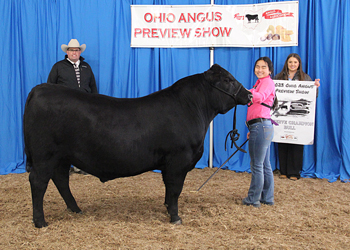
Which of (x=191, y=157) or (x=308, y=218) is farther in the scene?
(x=308, y=218)

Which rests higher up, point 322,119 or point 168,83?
point 168,83

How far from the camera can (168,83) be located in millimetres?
4855

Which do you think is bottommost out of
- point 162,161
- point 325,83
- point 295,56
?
point 162,161

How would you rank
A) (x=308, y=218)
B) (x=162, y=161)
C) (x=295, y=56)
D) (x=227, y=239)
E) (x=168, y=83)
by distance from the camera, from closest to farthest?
(x=227, y=239), (x=162, y=161), (x=308, y=218), (x=295, y=56), (x=168, y=83)

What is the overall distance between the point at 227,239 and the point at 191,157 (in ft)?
2.49

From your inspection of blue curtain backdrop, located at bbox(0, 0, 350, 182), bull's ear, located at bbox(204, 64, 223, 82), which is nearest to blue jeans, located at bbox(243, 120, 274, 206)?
bull's ear, located at bbox(204, 64, 223, 82)

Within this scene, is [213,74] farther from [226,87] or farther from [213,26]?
[213,26]

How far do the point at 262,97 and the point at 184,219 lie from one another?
144 centimetres

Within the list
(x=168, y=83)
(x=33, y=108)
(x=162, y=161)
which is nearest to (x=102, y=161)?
(x=162, y=161)

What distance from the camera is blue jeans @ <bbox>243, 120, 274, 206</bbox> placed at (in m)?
3.00

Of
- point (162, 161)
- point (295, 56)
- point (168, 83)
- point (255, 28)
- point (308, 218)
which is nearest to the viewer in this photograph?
point (162, 161)

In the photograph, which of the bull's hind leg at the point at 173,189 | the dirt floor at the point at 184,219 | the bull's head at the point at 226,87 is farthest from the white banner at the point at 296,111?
the bull's hind leg at the point at 173,189

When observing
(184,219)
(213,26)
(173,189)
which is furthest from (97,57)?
(184,219)

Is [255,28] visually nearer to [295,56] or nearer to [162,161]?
[295,56]
